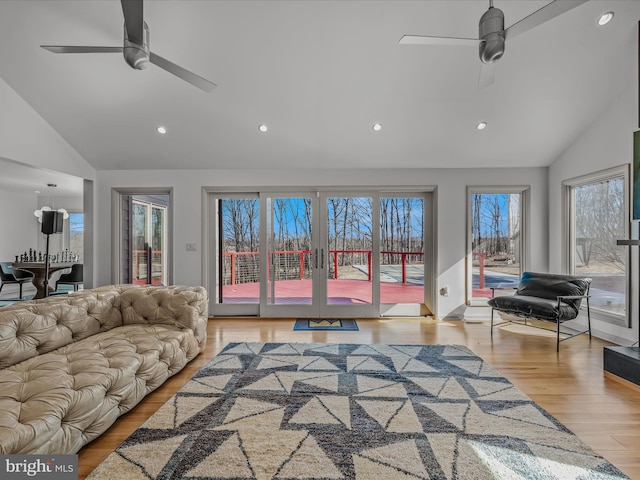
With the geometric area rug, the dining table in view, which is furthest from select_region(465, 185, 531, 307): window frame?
the dining table

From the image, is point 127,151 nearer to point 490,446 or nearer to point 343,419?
point 343,419


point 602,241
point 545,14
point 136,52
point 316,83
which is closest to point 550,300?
point 602,241

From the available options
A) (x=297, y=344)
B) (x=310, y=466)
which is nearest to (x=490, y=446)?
(x=310, y=466)

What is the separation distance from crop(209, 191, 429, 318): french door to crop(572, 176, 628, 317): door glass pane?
2072mm

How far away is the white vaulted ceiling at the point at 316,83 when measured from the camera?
302 cm

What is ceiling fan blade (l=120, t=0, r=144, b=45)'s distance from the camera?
86.7 inches

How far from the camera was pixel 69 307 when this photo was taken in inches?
109

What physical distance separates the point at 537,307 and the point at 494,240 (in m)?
1.59

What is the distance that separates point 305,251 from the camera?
5207mm

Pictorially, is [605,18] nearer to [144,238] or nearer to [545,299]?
[545,299]

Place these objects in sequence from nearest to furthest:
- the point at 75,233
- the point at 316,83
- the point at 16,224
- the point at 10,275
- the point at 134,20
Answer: the point at 134,20
the point at 316,83
the point at 10,275
the point at 16,224
the point at 75,233

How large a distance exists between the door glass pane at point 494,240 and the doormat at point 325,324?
6.49ft

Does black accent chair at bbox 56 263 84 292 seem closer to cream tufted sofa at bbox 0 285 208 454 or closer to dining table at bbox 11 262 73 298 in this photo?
dining table at bbox 11 262 73 298

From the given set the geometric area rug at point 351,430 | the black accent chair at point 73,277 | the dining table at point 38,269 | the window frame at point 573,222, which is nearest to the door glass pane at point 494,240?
the window frame at point 573,222
